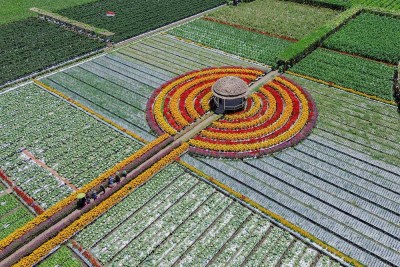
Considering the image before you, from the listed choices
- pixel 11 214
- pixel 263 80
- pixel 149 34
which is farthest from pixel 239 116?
pixel 149 34

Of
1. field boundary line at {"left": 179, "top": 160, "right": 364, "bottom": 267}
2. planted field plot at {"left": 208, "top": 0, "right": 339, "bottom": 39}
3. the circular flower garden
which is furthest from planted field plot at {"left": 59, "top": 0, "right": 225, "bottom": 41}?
field boundary line at {"left": 179, "top": 160, "right": 364, "bottom": 267}

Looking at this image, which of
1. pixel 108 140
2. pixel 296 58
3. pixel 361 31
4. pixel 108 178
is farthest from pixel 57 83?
pixel 361 31

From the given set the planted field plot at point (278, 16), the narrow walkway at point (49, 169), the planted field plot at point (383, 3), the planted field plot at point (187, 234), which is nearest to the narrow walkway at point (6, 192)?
the narrow walkway at point (49, 169)

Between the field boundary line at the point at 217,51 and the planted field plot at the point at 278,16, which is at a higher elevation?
the planted field plot at the point at 278,16

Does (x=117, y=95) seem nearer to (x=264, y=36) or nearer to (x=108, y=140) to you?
(x=108, y=140)

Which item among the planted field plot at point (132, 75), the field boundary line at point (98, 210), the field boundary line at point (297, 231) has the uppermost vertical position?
the planted field plot at point (132, 75)

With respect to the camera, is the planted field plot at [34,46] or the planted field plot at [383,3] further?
the planted field plot at [383,3]

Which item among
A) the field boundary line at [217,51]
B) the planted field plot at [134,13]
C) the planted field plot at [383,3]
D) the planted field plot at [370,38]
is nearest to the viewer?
the field boundary line at [217,51]

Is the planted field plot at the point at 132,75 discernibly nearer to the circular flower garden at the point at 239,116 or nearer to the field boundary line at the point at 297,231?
the circular flower garden at the point at 239,116
